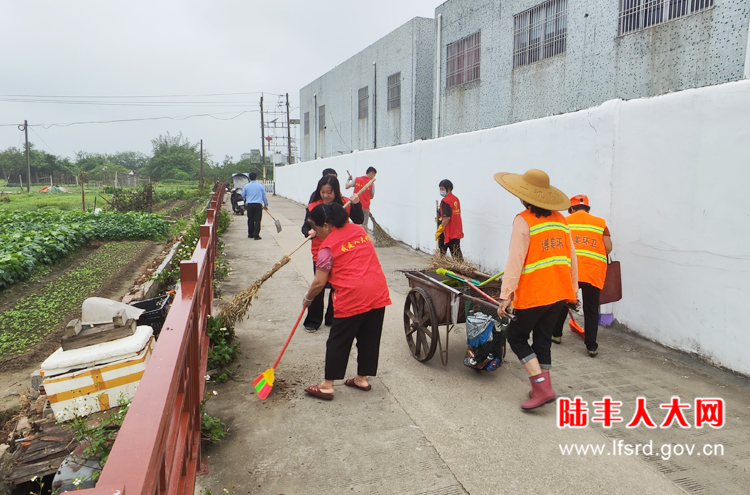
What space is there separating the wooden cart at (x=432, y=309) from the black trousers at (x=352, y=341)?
62 cm

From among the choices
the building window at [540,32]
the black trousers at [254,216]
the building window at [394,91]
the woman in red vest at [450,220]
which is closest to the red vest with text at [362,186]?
the woman in red vest at [450,220]

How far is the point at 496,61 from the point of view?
11.8m

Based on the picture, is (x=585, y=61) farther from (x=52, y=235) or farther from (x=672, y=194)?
(x=52, y=235)

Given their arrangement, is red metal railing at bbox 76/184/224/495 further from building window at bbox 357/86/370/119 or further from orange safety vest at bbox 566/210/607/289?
building window at bbox 357/86/370/119

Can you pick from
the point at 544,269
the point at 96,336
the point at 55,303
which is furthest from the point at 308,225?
the point at 55,303

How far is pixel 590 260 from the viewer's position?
4.64m

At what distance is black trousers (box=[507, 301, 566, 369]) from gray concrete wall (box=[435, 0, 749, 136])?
5.57m

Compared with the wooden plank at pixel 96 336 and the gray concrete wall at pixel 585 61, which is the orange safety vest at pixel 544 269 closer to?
the wooden plank at pixel 96 336

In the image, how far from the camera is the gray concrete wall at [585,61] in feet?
23.8

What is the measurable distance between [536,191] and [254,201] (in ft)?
31.1

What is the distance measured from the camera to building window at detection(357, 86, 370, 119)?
1997cm

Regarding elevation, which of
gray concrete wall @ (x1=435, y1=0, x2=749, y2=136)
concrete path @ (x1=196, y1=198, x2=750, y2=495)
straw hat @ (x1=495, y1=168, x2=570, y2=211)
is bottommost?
concrete path @ (x1=196, y1=198, x2=750, y2=495)

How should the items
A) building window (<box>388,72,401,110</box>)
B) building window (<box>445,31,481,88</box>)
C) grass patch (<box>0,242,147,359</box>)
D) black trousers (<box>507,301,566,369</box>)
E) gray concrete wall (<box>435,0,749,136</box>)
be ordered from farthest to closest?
building window (<box>388,72,401,110</box>) < building window (<box>445,31,481,88</box>) < gray concrete wall (<box>435,0,749,136</box>) < grass patch (<box>0,242,147,359</box>) < black trousers (<box>507,301,566,369</box>)

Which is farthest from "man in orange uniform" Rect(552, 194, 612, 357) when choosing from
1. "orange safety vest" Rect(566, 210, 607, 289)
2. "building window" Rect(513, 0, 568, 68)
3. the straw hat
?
"building window" Rect(513, 0, 568, 68)
